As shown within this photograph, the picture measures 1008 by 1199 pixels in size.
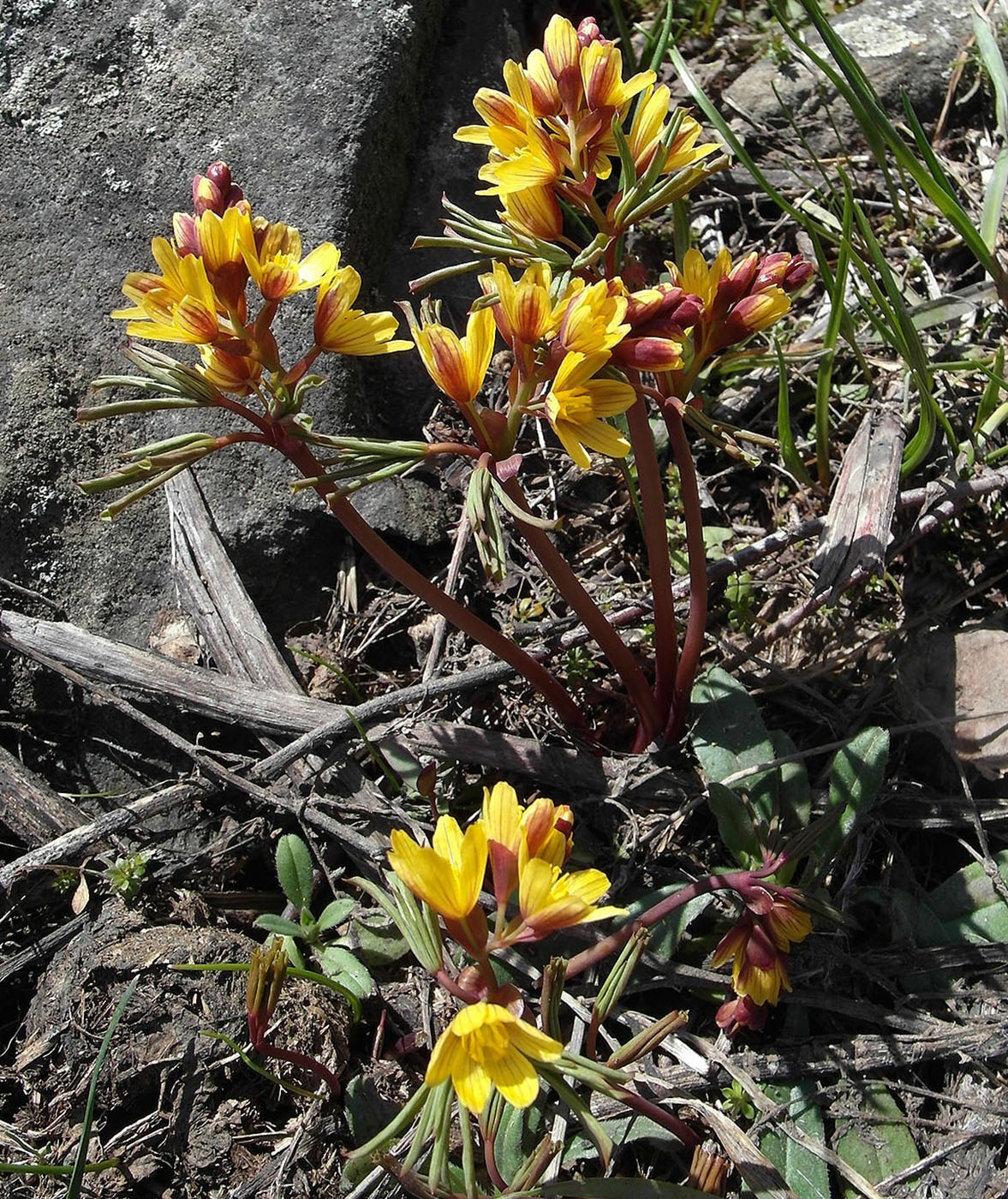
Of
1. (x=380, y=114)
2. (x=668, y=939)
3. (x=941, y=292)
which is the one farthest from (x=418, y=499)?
(x=941, y=292)

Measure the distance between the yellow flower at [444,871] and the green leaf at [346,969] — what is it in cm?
85

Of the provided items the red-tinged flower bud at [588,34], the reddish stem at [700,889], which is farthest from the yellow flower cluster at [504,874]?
the red-tinged flower bud at [588,34]

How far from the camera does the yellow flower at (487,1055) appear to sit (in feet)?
4.98

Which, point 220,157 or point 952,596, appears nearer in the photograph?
point 952,596

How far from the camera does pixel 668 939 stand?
91.7 inches

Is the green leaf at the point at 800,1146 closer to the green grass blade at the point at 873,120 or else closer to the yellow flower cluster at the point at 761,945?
the yellow flower cluster at the point at 761,945

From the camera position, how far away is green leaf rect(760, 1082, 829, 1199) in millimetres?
2129

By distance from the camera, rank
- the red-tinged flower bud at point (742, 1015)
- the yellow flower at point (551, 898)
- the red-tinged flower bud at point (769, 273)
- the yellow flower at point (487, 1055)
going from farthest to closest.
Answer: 1. the red-tinged flower bud at point (742, 1015)
2. the red-tinged flower bud at point (769, 273)
3. the yellow flower at point (551, 898)
4. the yellow flower at point (487, 1055)

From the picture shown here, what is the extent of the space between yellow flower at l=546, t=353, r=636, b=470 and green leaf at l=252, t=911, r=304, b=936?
53.9 inches

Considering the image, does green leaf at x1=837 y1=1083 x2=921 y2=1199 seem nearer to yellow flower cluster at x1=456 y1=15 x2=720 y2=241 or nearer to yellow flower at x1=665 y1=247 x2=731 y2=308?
yellow flower at x1=665 y1=247 x2=731 y2=308

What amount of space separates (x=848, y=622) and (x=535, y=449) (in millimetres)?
1073

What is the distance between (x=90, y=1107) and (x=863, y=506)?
7.61 feet

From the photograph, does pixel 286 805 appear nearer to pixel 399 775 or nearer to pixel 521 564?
pixel 399 775

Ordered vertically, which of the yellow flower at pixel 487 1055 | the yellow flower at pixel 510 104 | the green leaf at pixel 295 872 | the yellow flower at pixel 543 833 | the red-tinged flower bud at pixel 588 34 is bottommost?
the green leaf at pixel 295 872
